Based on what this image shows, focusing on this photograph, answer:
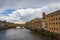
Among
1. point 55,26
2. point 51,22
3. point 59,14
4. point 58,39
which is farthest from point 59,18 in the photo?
point 58,39

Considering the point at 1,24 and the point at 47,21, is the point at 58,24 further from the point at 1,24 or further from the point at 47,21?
the point at 1,24

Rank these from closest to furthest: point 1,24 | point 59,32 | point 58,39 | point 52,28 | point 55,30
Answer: point 58,39 → point 59,32 → point 55,30 → point 52,28 → point 1,24

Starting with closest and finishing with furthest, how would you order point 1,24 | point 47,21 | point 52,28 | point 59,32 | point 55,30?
point 59,32 < point 55,30 < point 52,28 < point 47,21 < point 1,24

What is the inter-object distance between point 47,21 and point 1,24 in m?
84.0

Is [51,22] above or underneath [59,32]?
above

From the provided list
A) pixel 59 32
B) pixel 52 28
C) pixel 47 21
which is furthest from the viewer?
pixel 47 21

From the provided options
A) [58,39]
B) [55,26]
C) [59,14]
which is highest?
[59,14]

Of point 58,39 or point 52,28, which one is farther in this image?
point 52,28

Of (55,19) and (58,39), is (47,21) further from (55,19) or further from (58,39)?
(58,39)

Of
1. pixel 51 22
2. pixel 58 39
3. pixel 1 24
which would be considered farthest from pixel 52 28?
pixel 1 24

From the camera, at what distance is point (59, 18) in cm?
5284

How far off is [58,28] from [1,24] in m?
99.0

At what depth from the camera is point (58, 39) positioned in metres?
39.5

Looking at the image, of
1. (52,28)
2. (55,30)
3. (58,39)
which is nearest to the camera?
(58,39)
